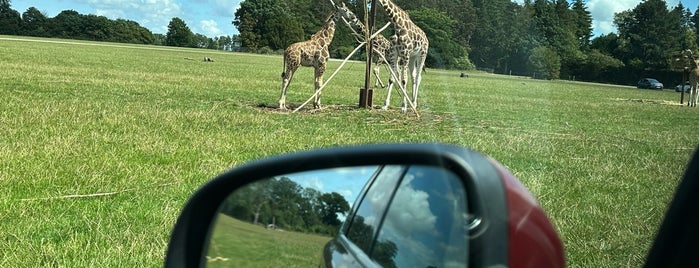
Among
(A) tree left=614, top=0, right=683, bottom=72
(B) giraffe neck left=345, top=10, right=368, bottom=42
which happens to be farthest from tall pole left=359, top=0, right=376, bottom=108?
(A) tree left=614, top=0, right=683, bottom=72

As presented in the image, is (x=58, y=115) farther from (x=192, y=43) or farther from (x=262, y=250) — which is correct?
(x=192, y=43)

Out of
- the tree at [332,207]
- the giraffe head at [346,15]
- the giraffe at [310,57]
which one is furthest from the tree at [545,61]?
the tree at [332,207]

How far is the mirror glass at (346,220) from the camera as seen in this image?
1.00 m

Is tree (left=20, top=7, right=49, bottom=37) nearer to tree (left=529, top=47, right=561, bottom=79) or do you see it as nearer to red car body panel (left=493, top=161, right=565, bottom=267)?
tree (left=529, top=47, right=561, bottom=79)

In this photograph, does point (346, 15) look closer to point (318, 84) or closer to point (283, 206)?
point (318, 84)

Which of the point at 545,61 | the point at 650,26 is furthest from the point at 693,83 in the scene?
the point at 650,26

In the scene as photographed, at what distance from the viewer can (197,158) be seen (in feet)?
18.1

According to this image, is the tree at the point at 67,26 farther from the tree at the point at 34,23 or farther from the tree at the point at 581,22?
the tree at the point at 581,22

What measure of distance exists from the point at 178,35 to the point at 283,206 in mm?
100372

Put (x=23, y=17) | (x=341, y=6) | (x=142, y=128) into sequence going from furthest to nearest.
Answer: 1. (x=23, y=17)
2. (x=341, y=6)
3. (x=142, y=128)

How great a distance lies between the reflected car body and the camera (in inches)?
31.6

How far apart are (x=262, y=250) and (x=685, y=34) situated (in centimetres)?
1074

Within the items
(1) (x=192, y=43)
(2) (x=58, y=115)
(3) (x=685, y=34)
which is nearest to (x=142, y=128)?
(2) (x=58, y=115)

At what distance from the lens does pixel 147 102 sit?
1049 cm
